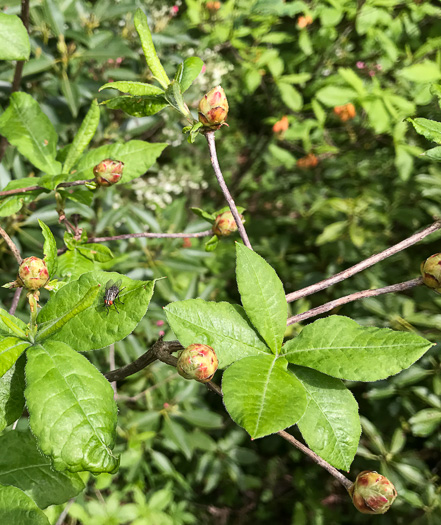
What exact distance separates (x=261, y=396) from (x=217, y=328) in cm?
12

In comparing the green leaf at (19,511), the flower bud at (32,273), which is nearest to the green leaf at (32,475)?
the green leaf at (19,511)

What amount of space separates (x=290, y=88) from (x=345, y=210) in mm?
693

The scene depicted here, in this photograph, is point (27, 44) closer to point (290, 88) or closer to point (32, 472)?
point (32, 472)

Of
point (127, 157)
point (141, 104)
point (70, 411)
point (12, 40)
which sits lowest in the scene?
point (70, 411)

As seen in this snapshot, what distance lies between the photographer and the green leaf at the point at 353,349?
0.57 m

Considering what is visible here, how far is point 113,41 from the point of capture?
156cm

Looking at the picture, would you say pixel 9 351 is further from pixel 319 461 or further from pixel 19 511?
pixel 319 461

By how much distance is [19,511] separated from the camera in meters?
0.65

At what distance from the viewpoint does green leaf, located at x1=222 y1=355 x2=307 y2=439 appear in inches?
19.8

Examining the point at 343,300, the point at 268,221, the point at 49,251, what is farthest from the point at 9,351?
the point at 268,221

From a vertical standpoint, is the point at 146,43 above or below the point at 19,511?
above

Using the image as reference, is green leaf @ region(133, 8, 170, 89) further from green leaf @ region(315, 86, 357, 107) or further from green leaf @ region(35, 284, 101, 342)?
green leaf @ region(315, 86, 357, 107)

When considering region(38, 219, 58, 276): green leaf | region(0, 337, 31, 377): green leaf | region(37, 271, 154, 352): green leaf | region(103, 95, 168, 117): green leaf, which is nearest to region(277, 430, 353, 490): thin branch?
region(37, 271, 154, 352): green leaf

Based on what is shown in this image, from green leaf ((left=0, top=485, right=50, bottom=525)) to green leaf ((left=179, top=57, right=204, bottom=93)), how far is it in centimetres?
71
